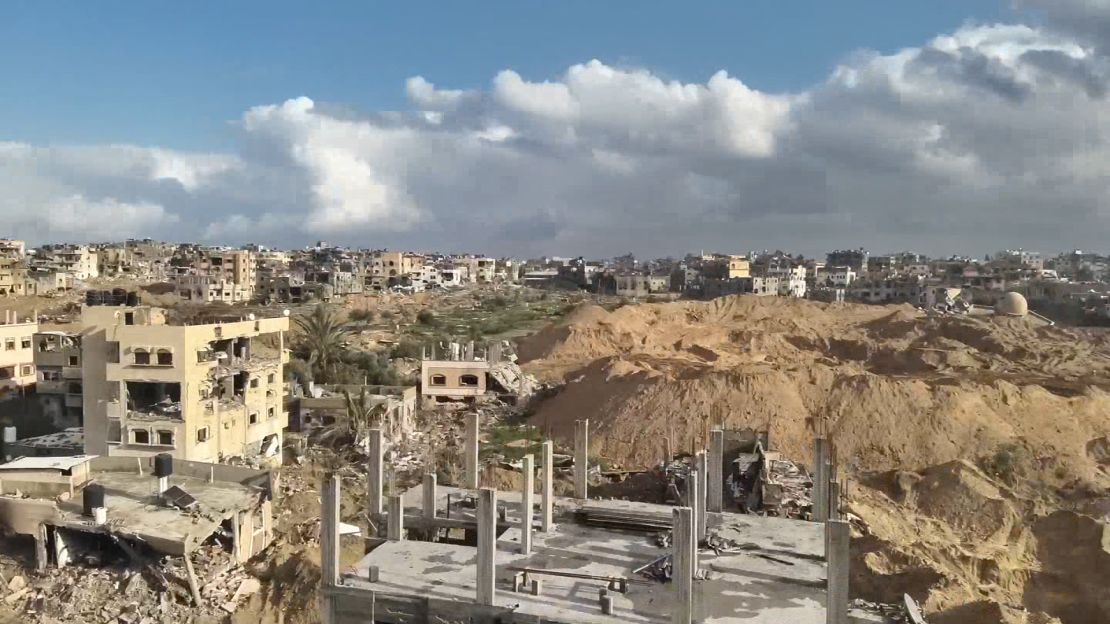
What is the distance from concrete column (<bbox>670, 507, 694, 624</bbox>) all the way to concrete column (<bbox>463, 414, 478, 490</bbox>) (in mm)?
6335

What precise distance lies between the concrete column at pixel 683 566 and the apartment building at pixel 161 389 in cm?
1559

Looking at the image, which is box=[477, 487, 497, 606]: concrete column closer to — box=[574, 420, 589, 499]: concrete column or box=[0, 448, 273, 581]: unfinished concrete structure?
box=[574, 420, 589, 499]: concrete column

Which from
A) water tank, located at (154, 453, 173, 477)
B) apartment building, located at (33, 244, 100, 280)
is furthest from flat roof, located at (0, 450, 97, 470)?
apartment building, located at (33, 244, 100, 280)

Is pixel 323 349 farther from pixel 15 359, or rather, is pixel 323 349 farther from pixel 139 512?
pixel 139 512

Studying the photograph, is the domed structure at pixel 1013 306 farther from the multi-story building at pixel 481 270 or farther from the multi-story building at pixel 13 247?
the multi-story building at pixel 13 247

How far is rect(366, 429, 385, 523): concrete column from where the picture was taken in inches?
566

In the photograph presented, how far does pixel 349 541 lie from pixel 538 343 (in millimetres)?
32372

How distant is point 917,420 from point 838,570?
22.3 meters

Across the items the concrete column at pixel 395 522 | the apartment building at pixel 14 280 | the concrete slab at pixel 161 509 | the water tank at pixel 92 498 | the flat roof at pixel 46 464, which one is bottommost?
the concrete slab at pixel 161 509

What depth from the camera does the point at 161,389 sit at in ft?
75.5

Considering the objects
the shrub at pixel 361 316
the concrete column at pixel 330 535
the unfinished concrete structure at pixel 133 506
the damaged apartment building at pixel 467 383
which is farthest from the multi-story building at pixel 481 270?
the concrete column at pixel 330 535

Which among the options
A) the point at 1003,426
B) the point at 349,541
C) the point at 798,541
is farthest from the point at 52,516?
the point at 1003,426

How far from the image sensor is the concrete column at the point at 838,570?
32.1 ft

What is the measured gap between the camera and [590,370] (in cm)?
3881
